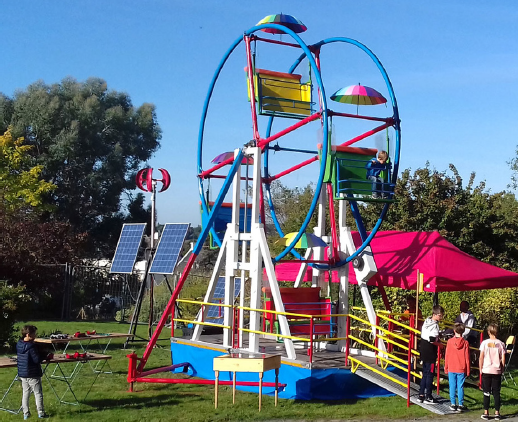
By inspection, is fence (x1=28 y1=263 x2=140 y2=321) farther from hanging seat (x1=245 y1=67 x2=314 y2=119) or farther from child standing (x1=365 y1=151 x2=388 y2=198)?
child standing (x1=365 y1=151 x2=388 y2=198)

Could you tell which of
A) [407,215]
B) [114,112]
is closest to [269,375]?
[407,215]

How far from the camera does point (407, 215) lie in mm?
21984

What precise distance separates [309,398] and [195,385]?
244cm

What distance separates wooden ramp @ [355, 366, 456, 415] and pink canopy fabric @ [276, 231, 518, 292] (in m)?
2.51

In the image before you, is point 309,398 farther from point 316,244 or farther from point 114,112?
point 114,112

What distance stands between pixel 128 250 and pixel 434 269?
7938 millimetres

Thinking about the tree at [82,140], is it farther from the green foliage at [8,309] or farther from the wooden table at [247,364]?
the wooden table at [247,364]

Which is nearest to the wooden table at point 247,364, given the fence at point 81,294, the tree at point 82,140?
the fence at point 81,294

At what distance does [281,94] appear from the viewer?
13.9 m

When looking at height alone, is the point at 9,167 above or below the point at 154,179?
above

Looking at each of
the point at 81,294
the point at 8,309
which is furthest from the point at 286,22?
the point at 81,294

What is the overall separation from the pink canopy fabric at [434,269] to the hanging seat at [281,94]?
Answer: 357cm

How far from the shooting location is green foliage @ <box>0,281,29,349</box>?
628 inches

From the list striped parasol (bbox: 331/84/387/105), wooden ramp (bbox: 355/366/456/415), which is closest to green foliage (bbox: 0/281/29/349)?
wooden ramp (bbox: 355/366/456/415)
